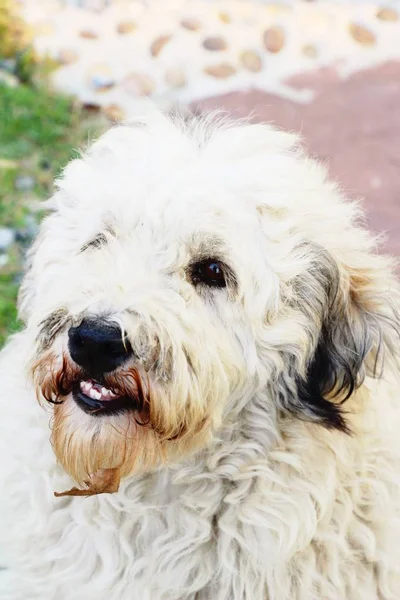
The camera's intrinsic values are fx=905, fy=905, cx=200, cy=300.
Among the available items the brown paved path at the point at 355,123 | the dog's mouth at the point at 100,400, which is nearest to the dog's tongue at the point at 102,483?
the dog's mouth at the point at 100,400

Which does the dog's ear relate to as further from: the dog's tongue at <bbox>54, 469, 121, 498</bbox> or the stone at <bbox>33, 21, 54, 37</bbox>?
the stone at <bbox>33, 21, 54, 37</bbox>

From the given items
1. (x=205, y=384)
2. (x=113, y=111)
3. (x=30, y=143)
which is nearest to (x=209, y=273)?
(x=205, y=384)

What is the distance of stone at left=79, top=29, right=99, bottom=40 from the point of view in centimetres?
570

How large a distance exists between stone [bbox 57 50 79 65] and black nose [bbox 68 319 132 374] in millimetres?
3953

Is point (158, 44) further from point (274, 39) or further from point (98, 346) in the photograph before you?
point (98, 346)

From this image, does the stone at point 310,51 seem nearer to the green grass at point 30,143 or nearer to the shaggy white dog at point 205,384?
the green grass at point 30,143

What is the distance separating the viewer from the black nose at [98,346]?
1834 millimetres

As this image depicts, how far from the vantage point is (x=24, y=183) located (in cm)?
454

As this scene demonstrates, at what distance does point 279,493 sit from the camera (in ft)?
7.17

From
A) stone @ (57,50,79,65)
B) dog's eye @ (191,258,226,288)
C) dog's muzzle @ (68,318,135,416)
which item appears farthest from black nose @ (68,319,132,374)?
stone @ (57,50,79,65)

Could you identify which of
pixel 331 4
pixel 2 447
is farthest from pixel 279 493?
pixel 331 4

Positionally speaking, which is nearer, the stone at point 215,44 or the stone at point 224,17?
the stone at point 215,44

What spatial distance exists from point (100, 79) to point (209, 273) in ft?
11.8

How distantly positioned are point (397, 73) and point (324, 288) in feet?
12.2
